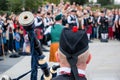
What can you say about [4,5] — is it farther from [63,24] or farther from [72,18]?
[63,24]

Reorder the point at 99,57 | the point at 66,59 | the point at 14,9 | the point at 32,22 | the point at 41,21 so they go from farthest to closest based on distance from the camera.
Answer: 1. the point at 14,9
2. the point at 41,21
3. the point at 99,57
4. the point at 32,22
5. the point at 66,59

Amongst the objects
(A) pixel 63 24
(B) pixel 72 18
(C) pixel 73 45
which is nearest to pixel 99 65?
(A) pixel 63 24

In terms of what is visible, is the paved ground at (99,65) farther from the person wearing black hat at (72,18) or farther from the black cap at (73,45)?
the black cap at (73,45)

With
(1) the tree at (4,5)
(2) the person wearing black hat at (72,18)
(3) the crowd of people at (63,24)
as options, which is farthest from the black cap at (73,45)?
(1) the tree at (4,5)

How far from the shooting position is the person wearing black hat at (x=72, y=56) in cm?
278

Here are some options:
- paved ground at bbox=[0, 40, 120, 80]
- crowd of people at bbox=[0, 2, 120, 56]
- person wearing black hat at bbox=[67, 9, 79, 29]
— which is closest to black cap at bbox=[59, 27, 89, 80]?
paved ground at bbox=[0, 40, 120, 80]

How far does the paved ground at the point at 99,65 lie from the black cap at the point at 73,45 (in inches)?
238

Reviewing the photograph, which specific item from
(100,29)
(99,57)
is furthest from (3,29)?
(100,29)

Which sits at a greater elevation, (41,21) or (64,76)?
(64,76)

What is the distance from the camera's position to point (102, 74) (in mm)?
10617

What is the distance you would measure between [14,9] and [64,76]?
2372 centimetres

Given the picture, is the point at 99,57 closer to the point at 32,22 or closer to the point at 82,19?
the point at 82,19

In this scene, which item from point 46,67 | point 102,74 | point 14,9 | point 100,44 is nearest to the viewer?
point 46,67

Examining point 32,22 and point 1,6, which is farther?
point 1,6
